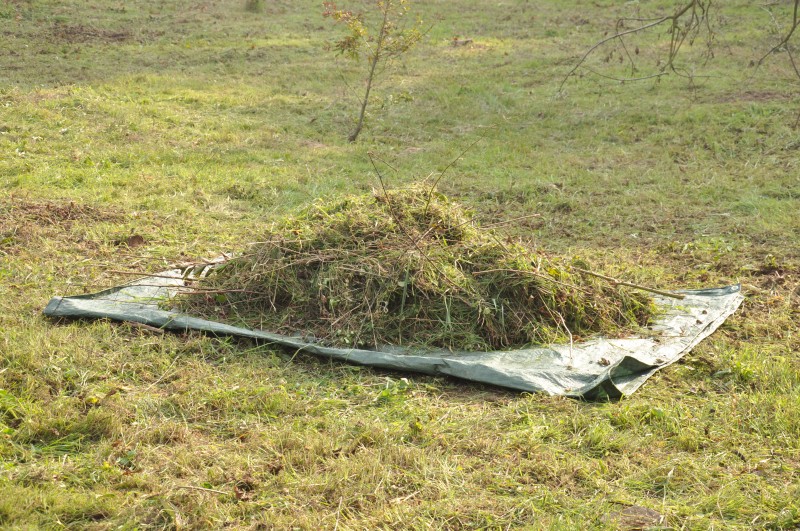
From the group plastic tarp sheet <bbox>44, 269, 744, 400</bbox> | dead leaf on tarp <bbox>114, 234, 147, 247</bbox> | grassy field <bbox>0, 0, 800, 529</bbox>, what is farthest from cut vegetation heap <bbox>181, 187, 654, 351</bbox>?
dead leaf on tarp <bbox>114, 234, 147, 247</bbox>

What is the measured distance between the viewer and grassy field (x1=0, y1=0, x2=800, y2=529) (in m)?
2.98

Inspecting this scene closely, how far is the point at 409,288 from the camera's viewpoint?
4.27m

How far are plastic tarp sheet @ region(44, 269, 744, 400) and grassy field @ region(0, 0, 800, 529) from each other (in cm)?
8

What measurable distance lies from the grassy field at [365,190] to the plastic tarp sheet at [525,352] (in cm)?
8

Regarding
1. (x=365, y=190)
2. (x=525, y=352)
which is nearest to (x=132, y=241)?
(x=365, y=190)

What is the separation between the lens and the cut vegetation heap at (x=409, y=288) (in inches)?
167

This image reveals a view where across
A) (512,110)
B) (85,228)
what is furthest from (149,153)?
(512,110)

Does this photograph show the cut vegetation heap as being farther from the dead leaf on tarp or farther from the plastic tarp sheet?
the dead leaf on tarp

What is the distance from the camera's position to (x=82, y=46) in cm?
1263

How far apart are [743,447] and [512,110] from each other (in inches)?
291

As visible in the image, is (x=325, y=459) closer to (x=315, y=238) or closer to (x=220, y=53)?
(x=315, y=238)

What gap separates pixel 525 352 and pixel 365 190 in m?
3.64

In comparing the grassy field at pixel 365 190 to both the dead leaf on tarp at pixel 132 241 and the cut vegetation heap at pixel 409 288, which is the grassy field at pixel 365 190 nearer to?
the dead leaf on tarp at pixel 132 241

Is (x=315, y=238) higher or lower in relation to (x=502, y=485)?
higher
